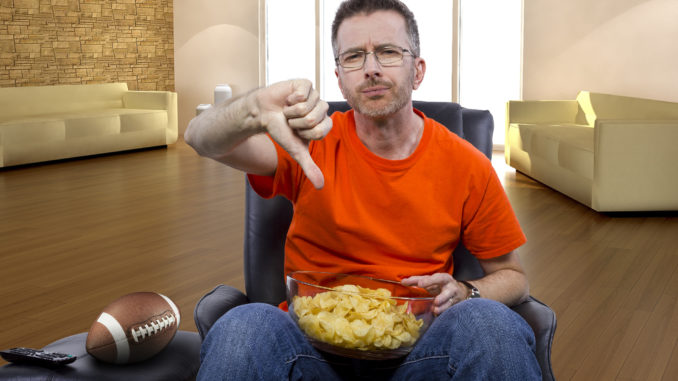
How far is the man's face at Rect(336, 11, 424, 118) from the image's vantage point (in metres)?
1.55

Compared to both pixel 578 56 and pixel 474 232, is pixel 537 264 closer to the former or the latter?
pixel 474 232

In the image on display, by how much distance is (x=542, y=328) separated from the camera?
1340mm

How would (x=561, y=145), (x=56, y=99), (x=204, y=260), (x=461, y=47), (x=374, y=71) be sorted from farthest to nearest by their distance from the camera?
(x=461, y=47), (x=56, y=99), (x=561, y=145), (x=204, y=260), (x=374, y=71)

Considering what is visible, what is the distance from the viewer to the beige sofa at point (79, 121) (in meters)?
6.60

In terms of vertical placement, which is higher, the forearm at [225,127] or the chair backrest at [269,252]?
the forearm at [225,127]

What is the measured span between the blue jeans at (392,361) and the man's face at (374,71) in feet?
1.65

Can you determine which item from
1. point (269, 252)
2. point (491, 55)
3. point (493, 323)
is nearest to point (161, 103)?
point (491, 55)

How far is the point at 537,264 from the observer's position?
3420 mm

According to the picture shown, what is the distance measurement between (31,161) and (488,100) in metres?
4.74

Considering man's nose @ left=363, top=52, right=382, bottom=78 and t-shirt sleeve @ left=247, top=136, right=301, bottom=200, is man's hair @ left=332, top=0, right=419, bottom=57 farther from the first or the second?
t-shirt sleeve @ left=247, top=136, right=301, bottom=200

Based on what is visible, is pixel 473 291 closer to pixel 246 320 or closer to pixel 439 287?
pixel 439 287

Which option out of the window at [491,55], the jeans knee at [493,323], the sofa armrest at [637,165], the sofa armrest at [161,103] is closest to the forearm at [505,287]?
the jeans knee at [493,323]

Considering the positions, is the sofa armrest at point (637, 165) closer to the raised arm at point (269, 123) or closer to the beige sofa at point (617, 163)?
the beige sofa at point (617, 163)

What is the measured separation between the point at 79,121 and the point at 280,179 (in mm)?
6162
